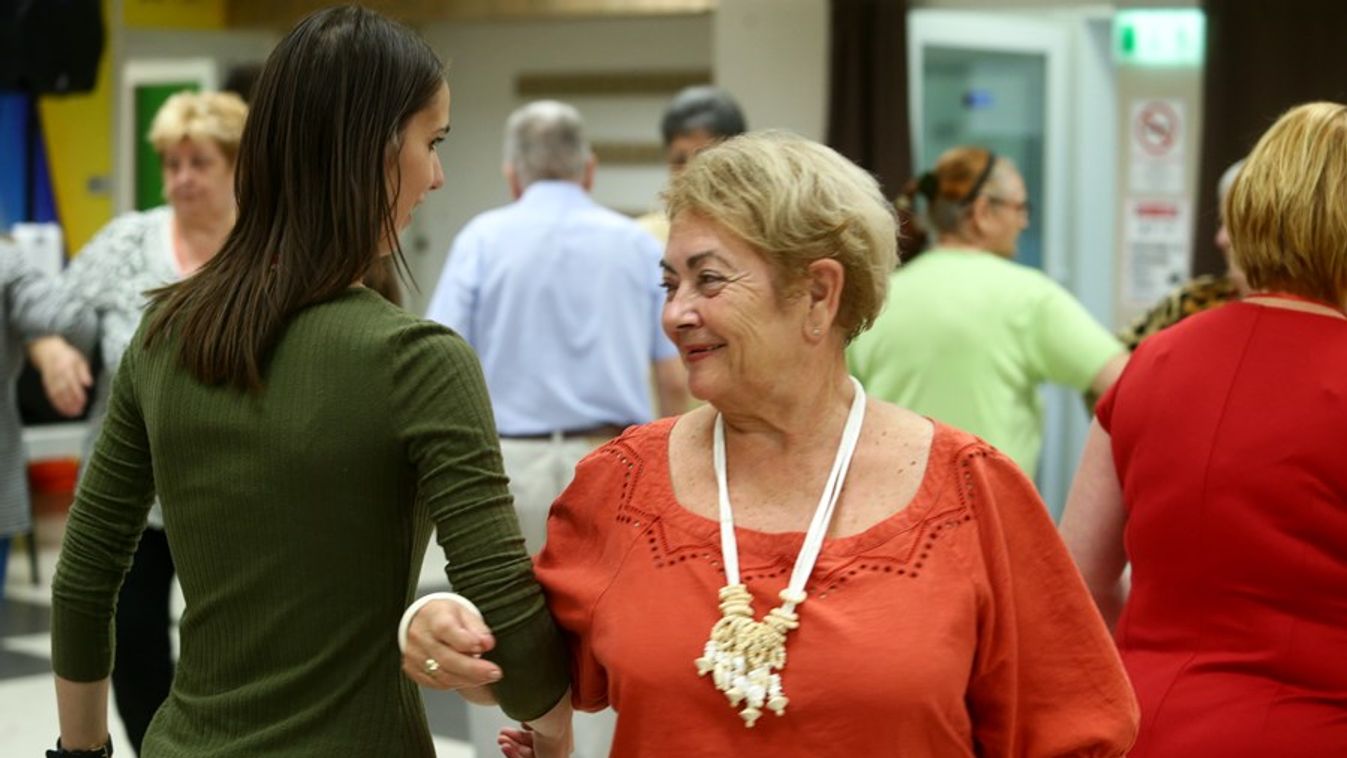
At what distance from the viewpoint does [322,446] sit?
1.79 m

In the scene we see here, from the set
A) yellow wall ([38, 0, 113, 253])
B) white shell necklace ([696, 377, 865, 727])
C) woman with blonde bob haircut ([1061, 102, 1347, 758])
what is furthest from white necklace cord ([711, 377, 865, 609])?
yellow wall ([38, 0, 113, 253])

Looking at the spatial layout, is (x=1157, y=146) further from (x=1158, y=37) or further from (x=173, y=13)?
(x=173, y=13)

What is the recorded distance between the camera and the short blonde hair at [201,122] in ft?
11.7

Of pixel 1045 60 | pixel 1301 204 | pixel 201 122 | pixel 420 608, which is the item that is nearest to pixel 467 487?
pixel 420 608

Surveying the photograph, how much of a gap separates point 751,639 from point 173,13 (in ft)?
30.7

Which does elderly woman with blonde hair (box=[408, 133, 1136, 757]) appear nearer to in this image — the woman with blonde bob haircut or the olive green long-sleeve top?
the olive green long-sleeve top

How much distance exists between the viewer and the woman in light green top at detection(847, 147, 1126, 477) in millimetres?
3873

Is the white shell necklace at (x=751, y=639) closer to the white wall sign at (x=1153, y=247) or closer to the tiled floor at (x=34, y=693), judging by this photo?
the tiled floor at (x=34, y=693)

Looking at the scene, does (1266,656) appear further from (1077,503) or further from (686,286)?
(686,286)

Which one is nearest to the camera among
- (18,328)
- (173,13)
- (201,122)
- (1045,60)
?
(201,122)

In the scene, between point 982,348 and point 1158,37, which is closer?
point 982,348

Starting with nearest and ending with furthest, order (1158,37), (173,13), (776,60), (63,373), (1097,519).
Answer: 1. (1097,519)
2. (63,373)
3. (1158,37)
4. (776,60)
5. (173,13)

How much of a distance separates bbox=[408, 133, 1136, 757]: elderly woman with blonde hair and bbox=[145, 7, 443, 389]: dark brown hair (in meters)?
0.31

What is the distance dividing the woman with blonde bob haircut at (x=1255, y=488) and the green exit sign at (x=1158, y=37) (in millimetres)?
5438
